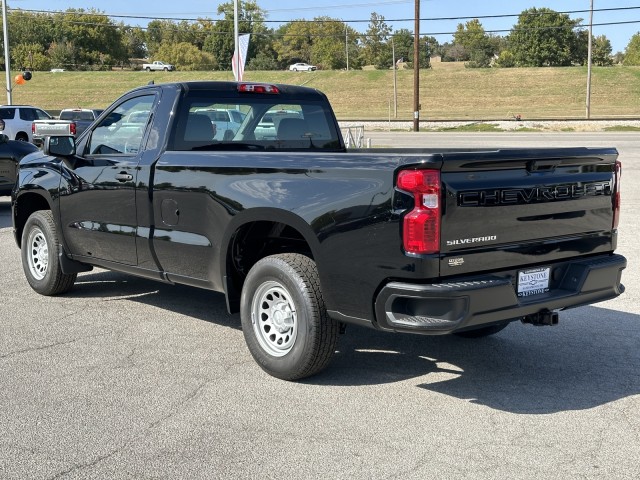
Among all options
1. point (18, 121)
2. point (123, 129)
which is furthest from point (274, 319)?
point (18, 121)

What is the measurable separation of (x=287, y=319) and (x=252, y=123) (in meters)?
2.05

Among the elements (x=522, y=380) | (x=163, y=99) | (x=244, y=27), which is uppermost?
(x=244, y=27)

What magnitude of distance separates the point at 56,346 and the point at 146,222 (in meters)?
1.16

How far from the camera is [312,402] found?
4.93 meters

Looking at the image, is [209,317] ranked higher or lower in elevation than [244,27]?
lower

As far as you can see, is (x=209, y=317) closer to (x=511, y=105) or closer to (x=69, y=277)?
(x=69, y=277)

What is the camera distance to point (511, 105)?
2689 inches

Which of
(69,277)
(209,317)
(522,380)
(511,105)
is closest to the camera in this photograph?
(522,380)

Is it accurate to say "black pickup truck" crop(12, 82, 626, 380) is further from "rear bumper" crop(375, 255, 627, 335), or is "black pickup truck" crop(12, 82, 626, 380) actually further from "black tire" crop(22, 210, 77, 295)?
"black tire" crop(22, 210, 77, 295)

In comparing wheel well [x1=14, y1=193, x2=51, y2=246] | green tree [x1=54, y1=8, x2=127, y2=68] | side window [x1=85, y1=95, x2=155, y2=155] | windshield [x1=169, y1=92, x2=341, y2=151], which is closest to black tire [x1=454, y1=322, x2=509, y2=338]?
windshield [x1=169, y1=92, x2=341, y2=151]

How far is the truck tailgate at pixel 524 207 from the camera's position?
14.8 ft

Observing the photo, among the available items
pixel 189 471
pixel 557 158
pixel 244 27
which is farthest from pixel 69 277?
pixel 244 27

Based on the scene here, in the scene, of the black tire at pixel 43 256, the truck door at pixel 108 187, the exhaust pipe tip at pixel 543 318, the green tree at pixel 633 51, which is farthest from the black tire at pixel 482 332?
the green tree at pixel 633 51

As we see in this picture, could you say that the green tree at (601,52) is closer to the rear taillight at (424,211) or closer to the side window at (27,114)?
the side window at (27,114)
